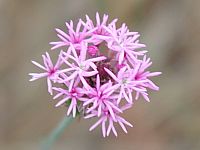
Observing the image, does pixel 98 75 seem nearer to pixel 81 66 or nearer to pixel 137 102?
pixel 81 66

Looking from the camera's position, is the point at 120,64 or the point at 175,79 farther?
the point at 175,79

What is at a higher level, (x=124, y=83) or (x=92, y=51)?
(x=92, y=51)

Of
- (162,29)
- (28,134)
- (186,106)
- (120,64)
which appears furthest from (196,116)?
(120,64)

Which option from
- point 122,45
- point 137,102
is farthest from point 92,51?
point 137,102

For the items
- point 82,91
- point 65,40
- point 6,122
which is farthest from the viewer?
point 6,122

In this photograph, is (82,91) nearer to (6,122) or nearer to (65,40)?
(65,40)

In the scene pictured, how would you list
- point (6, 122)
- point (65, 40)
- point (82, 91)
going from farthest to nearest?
point (6, 122), point (65, 40), point (82, 91)

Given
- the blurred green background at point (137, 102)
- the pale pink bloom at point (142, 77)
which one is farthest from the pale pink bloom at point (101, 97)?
the blurred green background at point (137, 102)
